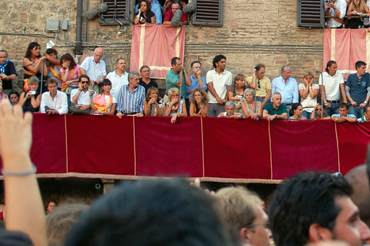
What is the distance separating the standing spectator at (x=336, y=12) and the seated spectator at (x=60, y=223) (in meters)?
13.0

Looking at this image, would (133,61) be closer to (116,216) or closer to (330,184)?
(330,184)

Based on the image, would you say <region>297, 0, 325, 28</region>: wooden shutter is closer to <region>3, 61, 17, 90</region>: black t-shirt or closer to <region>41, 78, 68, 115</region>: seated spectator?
<region>41, 78, 68, 115</region>: seated spectator

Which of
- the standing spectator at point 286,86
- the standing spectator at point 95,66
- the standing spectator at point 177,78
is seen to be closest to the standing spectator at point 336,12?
the standing spectator at point 286,86

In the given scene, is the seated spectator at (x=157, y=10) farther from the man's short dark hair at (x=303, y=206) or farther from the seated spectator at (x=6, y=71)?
the man's short dark hair at (x=303, y=206)

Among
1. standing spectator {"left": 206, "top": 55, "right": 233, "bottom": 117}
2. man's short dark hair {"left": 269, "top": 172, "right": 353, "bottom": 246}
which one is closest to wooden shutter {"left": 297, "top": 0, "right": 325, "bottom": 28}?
standing spectator {"left": 206, "top": 55, "right": 233, "bottom": 117}

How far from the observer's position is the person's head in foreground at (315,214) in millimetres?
2461

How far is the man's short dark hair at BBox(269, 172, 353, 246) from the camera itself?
248 cm

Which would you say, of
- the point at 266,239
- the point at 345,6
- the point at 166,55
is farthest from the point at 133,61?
the point at 266,239

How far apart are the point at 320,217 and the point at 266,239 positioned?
639mm

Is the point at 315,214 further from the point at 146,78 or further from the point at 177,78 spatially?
the point at 146,78

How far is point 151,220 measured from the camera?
4.43 feet

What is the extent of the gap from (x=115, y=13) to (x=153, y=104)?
12.9ft

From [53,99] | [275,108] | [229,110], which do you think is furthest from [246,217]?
[53,99]

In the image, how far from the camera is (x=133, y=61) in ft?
47.7
